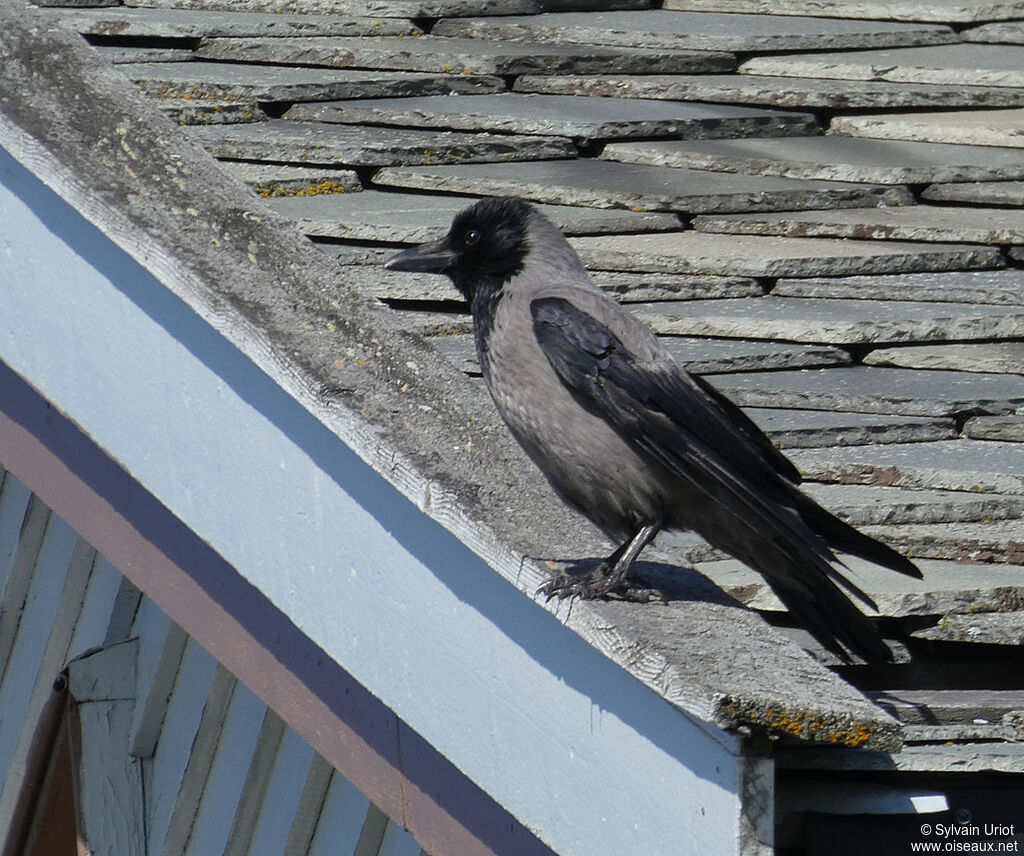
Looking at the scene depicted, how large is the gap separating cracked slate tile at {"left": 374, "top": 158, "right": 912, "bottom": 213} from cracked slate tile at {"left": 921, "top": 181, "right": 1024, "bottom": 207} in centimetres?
7

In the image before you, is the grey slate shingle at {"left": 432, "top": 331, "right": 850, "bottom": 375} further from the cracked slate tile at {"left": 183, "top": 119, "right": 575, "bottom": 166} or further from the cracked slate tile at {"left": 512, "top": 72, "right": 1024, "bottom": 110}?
the cracked slate tile at {"left": 512, "top": 72, "right": 1024, "bottom": 110}

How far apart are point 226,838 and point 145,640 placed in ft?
1.72

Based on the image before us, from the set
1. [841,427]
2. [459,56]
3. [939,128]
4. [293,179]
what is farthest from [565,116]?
[841,427]

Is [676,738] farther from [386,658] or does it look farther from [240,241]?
[240,241]

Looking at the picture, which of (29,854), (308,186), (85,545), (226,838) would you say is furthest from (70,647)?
(308,186)

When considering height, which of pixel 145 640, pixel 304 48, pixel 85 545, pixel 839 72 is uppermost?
pixel 839 72

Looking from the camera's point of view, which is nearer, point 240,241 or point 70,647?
point 240,241

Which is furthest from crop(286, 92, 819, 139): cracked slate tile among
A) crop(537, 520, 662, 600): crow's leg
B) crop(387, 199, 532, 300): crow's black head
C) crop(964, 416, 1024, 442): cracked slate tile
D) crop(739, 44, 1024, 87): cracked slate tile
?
crop(537, 520, 662, 600): crow's leg

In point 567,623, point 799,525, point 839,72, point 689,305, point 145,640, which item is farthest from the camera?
point 839,72

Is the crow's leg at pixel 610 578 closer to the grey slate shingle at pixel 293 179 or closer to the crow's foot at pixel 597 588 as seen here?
the crow's foot at pixel 597 588

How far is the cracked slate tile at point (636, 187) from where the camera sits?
320cm

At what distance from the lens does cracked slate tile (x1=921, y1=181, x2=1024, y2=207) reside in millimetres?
3357

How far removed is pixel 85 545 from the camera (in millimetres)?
3688

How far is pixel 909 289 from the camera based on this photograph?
3020 mm
